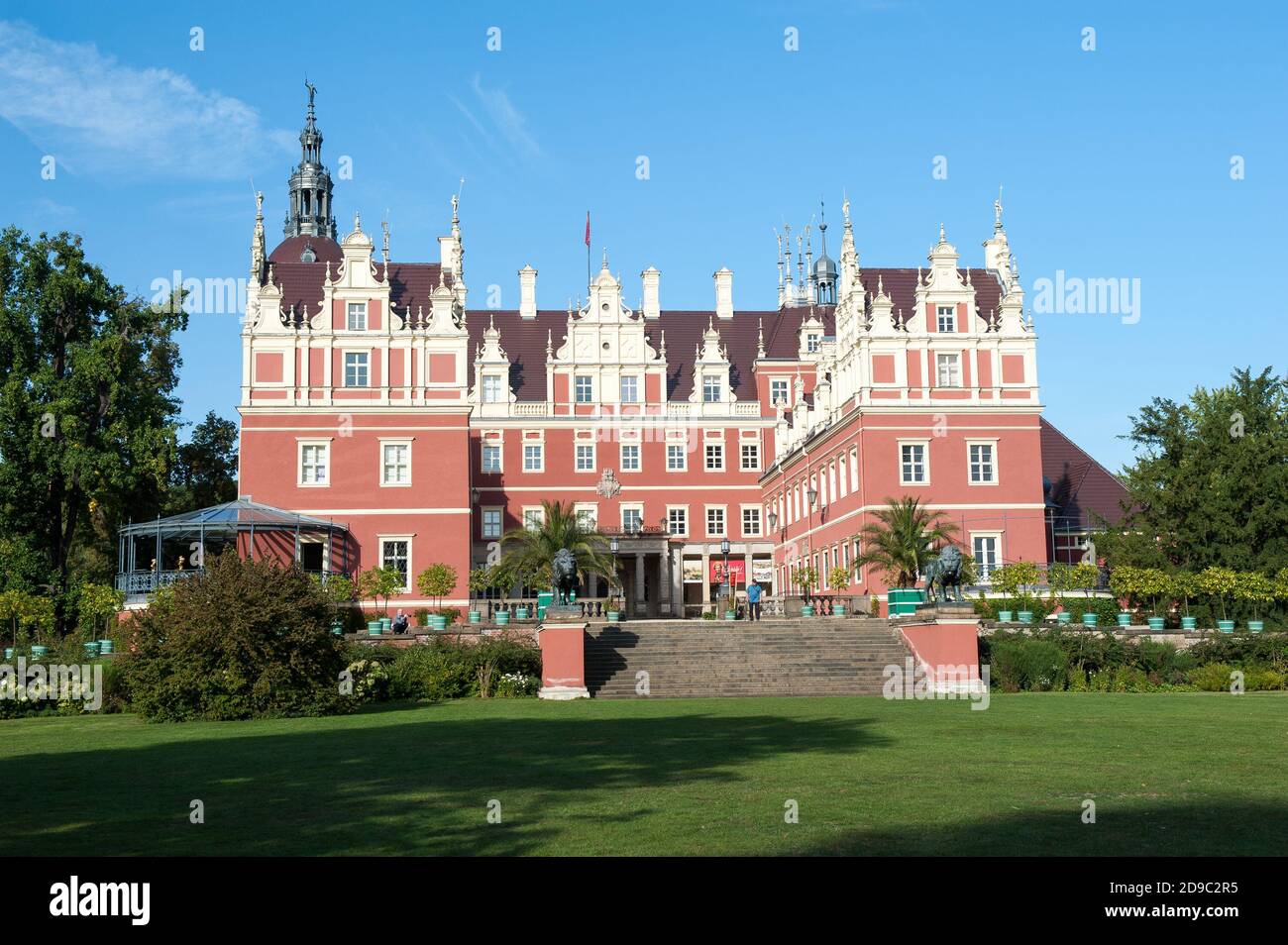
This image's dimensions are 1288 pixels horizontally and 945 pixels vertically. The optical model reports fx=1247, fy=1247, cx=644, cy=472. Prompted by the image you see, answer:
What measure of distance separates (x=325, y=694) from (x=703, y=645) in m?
12.8

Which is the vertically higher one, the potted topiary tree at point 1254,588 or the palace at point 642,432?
the palace at point 642,432

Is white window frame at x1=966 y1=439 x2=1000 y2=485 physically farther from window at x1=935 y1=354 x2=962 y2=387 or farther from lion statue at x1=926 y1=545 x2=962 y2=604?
A: lion statue at x1=926 y1=545 x2=962 y2=604

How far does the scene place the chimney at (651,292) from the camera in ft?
219

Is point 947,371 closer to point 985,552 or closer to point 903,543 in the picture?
point 985,552

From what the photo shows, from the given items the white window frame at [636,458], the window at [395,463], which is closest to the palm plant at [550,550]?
the window at [395,463]

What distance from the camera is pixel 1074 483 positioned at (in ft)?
185

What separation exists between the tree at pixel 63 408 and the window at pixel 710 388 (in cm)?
2633

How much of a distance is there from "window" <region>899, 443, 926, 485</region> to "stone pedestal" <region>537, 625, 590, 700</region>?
2014 cm

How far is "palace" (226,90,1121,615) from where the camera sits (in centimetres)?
4712

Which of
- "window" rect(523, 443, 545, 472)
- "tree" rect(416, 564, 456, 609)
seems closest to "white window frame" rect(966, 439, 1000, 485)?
"tree" rect(416, 564, 456, 609)

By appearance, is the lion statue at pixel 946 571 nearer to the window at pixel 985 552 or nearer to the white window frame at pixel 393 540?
the window at pixel 985 552

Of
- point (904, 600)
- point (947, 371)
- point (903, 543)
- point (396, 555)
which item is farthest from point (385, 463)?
point (947, 371)

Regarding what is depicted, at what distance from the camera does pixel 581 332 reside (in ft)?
197
